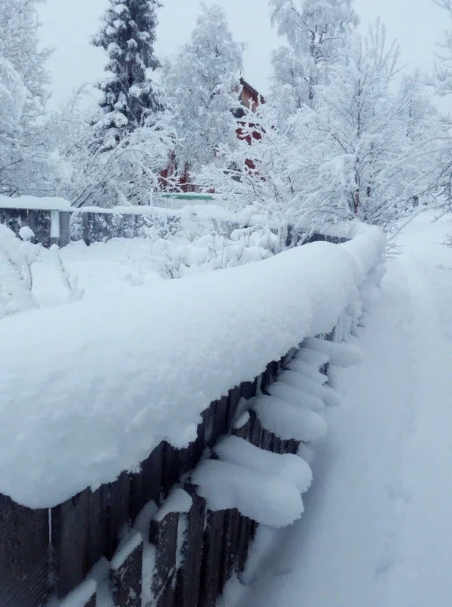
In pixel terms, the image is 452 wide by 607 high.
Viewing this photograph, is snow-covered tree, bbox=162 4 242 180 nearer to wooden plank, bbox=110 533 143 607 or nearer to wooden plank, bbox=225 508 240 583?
wooden plank, bbox=225 508 240 583

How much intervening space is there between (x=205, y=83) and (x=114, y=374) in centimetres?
2920

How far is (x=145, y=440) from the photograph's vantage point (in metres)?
0.87

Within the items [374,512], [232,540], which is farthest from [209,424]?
[374,512]

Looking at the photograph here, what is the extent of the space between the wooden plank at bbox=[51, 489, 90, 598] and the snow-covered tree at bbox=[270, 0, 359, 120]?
22.9 meters

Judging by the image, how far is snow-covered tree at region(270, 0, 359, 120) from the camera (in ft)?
70.4

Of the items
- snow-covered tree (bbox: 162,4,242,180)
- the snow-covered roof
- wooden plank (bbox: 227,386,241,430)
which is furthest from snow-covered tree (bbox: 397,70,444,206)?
snow-covered tree (bbox: 162,4,242,180)

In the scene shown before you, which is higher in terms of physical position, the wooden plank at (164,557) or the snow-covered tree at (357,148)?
the snow-covered tree at (357,148)

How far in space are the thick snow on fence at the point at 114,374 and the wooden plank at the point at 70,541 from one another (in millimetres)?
107

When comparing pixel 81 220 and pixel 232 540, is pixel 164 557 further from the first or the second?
pixel 81 220

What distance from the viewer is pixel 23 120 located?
472 inches

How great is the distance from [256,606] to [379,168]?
813 cm

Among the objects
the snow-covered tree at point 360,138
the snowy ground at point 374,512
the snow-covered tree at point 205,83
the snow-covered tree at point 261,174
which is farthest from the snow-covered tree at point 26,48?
the snow-covered tree at point 205,83

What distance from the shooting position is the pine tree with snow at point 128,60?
1942 centimetres

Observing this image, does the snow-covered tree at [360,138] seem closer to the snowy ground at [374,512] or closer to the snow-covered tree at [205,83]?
the snowy ground at [374,512]
